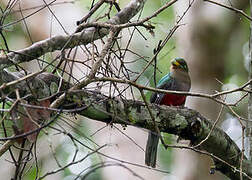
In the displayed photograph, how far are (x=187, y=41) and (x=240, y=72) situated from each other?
7.38 feet

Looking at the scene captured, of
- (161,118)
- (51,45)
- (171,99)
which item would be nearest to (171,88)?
(171,99)

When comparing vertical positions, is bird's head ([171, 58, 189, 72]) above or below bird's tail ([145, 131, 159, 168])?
above

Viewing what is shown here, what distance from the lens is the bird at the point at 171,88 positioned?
4.63m

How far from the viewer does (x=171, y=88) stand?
17.7 feet

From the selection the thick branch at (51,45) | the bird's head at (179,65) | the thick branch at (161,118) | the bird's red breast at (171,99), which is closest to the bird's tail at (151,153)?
the bird's red breast at (171,99)

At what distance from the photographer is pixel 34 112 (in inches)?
97.0

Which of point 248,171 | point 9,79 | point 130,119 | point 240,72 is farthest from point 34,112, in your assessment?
point 240,72

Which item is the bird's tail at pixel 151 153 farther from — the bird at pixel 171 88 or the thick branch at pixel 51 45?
the thick branch at pixel 51 45

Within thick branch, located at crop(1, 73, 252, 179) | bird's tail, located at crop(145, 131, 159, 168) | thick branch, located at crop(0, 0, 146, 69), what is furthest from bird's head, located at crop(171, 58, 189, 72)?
thick branch, located at crop(0, 0, 146, 69)

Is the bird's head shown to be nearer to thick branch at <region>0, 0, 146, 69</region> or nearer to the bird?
the bird

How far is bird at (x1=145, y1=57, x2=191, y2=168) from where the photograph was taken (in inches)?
182

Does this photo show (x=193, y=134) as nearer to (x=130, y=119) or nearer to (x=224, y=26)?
(x=130, y=119)

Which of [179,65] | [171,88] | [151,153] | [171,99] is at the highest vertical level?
[179,65]

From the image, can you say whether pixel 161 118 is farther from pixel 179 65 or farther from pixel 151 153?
pixel 179 65
